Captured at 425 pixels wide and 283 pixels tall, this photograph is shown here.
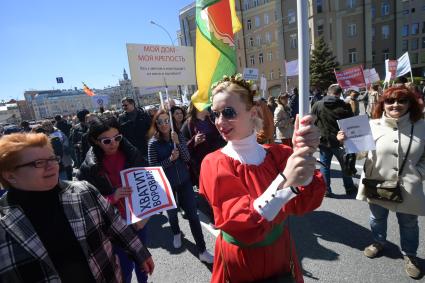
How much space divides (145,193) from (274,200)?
167 cm

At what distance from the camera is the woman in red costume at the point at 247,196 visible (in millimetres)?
1255

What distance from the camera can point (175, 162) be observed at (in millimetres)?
3615

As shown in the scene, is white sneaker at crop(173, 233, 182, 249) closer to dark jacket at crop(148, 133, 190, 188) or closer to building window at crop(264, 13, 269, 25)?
dark jacket at crop(148, 133, 190, 188)

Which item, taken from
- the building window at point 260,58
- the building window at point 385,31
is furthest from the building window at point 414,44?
the building window at point 260,58

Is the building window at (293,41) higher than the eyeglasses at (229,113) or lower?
higher

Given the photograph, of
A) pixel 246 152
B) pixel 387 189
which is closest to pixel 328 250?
pixel 387 189

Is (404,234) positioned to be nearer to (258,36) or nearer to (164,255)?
(164,255)

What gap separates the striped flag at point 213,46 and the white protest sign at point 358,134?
5.28ft

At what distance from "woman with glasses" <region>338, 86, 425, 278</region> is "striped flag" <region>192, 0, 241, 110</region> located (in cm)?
172

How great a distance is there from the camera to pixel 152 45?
3459 millimetres

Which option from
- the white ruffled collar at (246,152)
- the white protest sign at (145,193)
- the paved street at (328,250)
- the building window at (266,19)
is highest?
the building window at (266,19)

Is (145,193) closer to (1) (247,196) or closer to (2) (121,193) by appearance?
(2) (121,193)

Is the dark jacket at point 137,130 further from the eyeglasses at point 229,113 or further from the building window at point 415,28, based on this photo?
the building window at point 415,28

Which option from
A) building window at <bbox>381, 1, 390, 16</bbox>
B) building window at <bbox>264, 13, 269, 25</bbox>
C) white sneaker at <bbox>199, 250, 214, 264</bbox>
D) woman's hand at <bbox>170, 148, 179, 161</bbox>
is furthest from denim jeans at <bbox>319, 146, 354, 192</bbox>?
building window at <bbox>381, 1, 390, 16</bbox>
